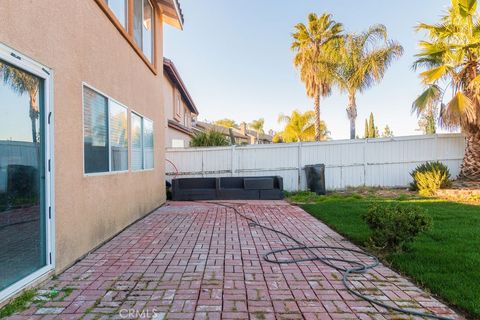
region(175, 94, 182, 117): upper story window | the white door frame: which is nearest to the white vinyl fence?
region(175, 94, 182, 117): upper story window

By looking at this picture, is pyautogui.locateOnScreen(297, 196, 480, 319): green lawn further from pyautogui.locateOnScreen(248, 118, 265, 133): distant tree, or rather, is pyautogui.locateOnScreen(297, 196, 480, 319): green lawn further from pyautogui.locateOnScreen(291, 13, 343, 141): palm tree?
pyautogui.locateOnScreen(248, 118, 265, 133): distant tree

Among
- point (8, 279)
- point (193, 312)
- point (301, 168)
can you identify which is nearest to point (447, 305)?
point (193, 312)

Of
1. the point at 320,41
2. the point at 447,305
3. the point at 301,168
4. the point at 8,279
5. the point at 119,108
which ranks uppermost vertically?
the point at 320,41

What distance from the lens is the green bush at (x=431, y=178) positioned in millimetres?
9883

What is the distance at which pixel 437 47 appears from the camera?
10641 mm

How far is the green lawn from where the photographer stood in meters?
2.97

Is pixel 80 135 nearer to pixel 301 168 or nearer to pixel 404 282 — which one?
pixel 404 282

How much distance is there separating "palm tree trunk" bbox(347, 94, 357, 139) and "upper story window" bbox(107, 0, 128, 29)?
14.1 meters

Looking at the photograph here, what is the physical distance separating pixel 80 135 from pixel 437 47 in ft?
39.1

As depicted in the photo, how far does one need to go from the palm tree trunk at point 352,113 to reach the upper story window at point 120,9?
14087 millimetres

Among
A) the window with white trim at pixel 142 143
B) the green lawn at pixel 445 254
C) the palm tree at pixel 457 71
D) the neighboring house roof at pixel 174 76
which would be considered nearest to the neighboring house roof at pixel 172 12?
the neighboring house roof at pixel 174 76

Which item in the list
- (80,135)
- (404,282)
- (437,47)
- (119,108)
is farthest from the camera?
(437,47)

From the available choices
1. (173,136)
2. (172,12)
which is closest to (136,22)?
(172,12)

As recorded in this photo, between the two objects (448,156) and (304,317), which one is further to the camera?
(448,156)
